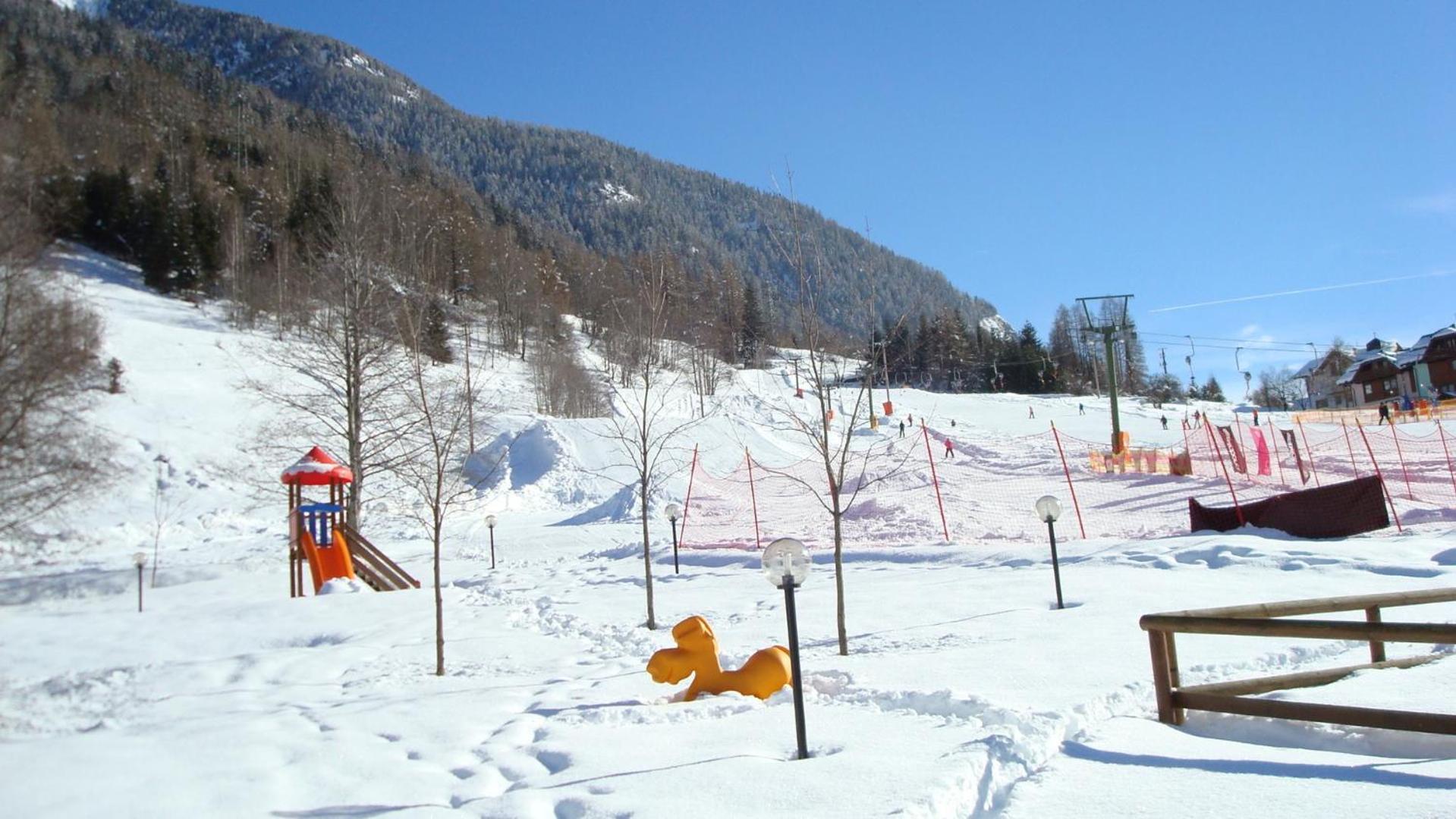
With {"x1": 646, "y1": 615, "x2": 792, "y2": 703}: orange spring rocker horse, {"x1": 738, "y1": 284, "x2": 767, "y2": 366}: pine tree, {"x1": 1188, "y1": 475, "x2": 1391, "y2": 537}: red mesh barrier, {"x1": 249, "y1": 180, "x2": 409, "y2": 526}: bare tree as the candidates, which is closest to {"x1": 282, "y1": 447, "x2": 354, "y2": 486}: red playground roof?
{"x1": 249, "y1": 180, "x2": 409, "y2": 526}: bare tree

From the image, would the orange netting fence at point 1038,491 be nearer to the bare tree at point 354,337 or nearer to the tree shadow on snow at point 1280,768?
the bare tree at point 354,337

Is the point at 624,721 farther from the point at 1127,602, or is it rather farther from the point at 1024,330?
the point at 1024,330

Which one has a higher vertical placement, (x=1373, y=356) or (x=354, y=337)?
(x=1373, y=356)

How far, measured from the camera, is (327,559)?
52.6 feet

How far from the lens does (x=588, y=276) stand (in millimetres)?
78625

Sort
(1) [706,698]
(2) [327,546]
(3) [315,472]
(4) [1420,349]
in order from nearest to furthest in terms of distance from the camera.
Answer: (1) [706,698], (3) [315,472], (2) [327,546], (4) [1420,349]

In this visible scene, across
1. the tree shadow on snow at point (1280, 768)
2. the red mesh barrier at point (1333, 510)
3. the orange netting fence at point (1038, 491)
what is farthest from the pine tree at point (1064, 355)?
the tree shadow on snow at point (1280, 768)

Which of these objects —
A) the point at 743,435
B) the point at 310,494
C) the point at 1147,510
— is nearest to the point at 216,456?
the point at 310,494

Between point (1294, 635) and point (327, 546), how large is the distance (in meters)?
17.3

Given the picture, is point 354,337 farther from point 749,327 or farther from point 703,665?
point 749,327

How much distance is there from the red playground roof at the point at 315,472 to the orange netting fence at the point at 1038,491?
7595 mm

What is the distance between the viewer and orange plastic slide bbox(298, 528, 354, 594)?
1583 cm

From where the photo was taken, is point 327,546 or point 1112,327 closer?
point 327,546

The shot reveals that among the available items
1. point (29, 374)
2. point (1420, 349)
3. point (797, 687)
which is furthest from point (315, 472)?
point (1420, 349)
